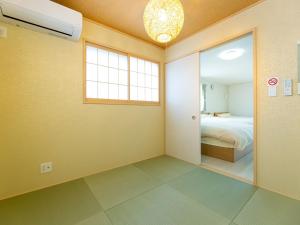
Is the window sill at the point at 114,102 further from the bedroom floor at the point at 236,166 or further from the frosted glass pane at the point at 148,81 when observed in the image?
the bedroom floor at the point at 236,166

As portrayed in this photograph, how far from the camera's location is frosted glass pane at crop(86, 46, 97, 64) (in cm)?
213

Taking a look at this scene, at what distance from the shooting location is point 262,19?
170 cm

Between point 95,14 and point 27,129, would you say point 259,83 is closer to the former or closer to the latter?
point 95,14

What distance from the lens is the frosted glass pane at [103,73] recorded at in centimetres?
227

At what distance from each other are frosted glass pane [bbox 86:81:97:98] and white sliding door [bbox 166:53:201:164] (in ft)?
4.71

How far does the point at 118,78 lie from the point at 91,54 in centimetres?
54

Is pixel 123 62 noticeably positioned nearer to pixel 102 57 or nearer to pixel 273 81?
pixel 102 57

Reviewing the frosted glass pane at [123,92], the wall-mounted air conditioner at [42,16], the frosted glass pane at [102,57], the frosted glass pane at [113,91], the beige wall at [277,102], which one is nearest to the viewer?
the wall-mounted air conditioner at [42,16]

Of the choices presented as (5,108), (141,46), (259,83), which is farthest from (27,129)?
(259,83)

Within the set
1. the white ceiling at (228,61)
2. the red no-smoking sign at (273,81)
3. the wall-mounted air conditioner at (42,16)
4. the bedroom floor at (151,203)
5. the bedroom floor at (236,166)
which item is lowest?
the bedroom floor at (151,203)

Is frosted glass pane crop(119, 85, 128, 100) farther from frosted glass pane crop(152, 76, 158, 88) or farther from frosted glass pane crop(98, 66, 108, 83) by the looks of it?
frosted glass pane crop(152, 76, 158, 88)

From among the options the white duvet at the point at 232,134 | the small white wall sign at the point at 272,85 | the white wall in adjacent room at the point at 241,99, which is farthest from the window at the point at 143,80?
the white wall in adjacent room at the point at 241,99

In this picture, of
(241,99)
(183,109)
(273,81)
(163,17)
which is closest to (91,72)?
(163,17)

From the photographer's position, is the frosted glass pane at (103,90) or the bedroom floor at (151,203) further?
the frosted glass pane at (103,90)
